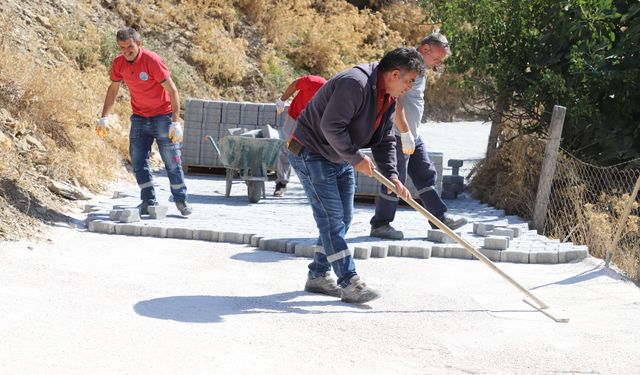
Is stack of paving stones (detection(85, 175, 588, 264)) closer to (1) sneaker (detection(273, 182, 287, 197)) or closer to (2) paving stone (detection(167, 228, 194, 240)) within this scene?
(2) paving stone (detection(167, 228, 194, 240))

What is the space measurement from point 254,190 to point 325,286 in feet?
14.7

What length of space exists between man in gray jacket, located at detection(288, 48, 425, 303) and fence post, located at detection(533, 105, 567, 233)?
3587mm

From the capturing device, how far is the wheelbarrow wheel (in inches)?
424

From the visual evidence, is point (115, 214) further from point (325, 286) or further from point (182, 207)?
point (325, 286)

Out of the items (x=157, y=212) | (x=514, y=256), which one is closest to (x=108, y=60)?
(x=157, y=212)

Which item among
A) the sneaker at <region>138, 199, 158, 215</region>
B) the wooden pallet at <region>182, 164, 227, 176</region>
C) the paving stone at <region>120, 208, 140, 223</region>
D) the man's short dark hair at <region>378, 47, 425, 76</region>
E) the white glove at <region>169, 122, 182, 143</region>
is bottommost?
the paving stone at <region>120, 208, 140, 223</region>

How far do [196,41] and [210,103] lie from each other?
205 inches

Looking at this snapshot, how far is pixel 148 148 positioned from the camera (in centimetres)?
913

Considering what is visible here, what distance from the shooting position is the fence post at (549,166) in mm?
9688

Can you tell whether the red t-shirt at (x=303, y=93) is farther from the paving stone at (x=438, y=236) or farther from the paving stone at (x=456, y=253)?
the paving stone at (x=456, y=253)

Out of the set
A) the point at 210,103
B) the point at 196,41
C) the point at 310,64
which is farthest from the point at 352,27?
the point at 210,103

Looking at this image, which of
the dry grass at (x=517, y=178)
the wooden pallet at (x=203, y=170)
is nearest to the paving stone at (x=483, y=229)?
the dry grass at (x=517, y=178)

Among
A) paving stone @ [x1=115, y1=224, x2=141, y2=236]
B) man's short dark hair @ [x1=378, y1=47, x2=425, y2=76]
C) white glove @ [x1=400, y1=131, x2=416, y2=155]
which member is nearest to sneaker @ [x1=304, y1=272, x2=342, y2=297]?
man's short dark hair @ [x1=378, y1=47, x2=425, y2=76]

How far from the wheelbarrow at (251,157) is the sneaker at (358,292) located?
15.5 feet
